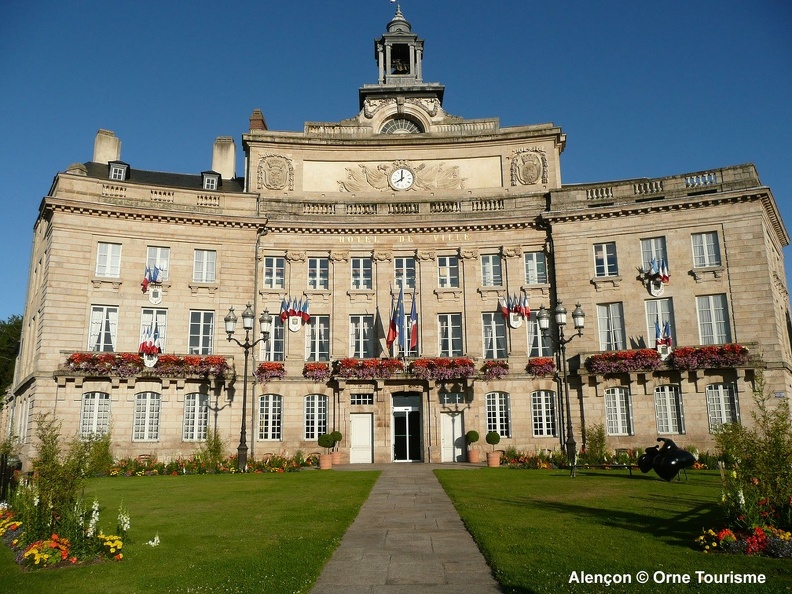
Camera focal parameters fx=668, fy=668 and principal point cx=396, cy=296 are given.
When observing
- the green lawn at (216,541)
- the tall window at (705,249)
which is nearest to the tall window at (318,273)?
the green lawn at (216,541)

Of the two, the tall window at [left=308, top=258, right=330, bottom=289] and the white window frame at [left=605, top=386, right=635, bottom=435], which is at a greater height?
the tall window at [left=308, top=258, right=330, bottom=289]

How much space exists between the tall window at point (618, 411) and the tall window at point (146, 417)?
21.2 m

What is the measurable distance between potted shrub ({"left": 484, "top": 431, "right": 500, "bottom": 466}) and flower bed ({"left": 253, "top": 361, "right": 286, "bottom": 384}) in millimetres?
10544

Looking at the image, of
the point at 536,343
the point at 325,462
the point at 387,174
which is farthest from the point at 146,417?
the point at 536,343

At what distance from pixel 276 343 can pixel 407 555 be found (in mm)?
24167

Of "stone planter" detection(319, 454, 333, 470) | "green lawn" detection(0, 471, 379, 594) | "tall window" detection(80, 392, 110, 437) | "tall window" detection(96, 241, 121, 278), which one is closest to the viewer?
"green lawn" detection(0, 471, 379, 594)

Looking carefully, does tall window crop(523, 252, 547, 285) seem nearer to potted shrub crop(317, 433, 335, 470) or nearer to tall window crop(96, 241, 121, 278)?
potted shrub crop(317, 433, 335, 470)

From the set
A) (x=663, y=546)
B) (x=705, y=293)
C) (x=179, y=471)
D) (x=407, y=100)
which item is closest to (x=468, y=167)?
(x=407, y=100)

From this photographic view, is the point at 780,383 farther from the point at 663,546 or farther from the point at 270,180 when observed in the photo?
the point at 270,180

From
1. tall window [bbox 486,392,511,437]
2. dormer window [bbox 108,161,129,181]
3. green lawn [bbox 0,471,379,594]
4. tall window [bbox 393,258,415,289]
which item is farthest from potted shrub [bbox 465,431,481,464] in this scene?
dormer window [bbox 108,161,129,181]

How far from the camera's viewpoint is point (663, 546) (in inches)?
418

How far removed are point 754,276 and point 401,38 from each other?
24.6m

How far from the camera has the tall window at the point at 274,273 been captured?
34.5 meters

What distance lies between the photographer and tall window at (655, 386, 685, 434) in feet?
99.9
